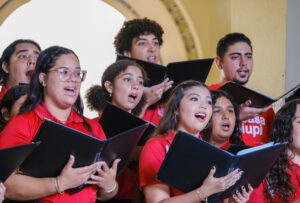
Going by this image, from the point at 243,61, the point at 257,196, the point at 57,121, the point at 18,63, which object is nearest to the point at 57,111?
the point at 57,121

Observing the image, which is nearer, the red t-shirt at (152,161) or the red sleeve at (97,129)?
the red t-shirt at (152,161)

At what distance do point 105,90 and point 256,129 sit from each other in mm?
963

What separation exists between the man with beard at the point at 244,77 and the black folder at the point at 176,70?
0.64ft

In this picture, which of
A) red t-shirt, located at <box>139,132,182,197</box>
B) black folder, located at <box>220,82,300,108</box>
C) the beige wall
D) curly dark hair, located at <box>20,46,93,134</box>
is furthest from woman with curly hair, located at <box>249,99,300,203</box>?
the beige wall

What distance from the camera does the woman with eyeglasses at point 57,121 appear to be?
9.87 feet

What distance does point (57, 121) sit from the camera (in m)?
3.25

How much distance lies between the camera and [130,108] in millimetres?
3953

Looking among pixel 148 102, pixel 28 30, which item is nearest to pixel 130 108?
pixel 148 102

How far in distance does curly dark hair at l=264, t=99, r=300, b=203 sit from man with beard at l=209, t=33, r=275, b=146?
9.7 inches

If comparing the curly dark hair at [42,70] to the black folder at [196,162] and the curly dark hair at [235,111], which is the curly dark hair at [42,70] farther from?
the curly dark hair at [235,111]

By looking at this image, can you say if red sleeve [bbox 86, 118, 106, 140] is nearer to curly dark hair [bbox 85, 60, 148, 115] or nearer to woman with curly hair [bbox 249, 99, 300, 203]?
curly dark hair [bbox 85, 60, 148, 115]

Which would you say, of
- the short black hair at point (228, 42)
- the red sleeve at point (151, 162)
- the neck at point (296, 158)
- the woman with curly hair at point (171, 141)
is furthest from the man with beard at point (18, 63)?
the neck at point (296, 158)

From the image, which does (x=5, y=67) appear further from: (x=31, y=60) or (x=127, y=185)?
(x=127, y=185)

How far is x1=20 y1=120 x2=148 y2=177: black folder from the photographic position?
2904 mm
